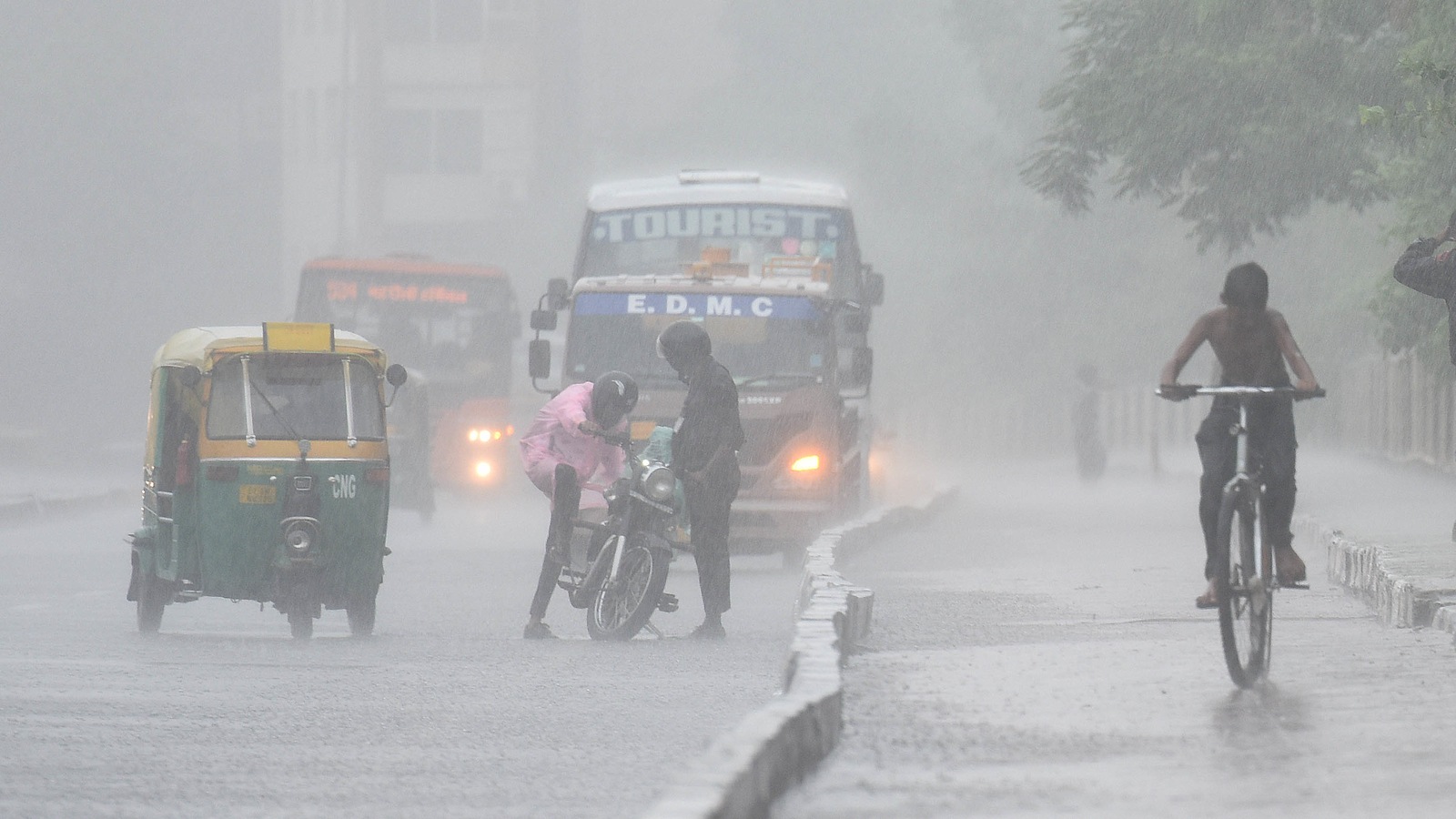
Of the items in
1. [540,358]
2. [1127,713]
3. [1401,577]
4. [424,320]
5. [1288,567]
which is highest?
[424,320]

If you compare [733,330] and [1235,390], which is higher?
[733,330]

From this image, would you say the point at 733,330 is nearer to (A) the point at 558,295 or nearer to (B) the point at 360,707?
(A) the point at 558,295

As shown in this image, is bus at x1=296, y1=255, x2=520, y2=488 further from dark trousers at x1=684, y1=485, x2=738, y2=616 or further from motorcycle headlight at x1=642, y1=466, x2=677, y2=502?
motorcycle headlight at x1=642, y1=466, x2=677, y2=502

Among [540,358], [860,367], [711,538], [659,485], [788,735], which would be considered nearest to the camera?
[788,735]

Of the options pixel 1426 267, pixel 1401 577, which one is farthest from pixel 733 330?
pixel 1426 267

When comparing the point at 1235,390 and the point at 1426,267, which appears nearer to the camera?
the point at 1235,390

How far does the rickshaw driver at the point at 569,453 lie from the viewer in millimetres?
13375

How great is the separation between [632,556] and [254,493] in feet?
7.09

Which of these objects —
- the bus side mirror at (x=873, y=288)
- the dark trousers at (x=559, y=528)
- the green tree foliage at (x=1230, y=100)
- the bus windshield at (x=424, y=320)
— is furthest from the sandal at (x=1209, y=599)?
the bus windshield at (x=424, y=320)

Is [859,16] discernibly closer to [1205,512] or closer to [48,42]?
[48,42]

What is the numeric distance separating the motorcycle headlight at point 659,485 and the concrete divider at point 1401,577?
142 inches

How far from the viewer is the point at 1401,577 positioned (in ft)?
41.5

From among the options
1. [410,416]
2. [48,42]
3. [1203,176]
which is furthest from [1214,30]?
[48,42]

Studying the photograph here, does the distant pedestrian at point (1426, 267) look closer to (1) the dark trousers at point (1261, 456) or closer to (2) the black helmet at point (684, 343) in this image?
(1) the dark trousers at point (1261, 456)
